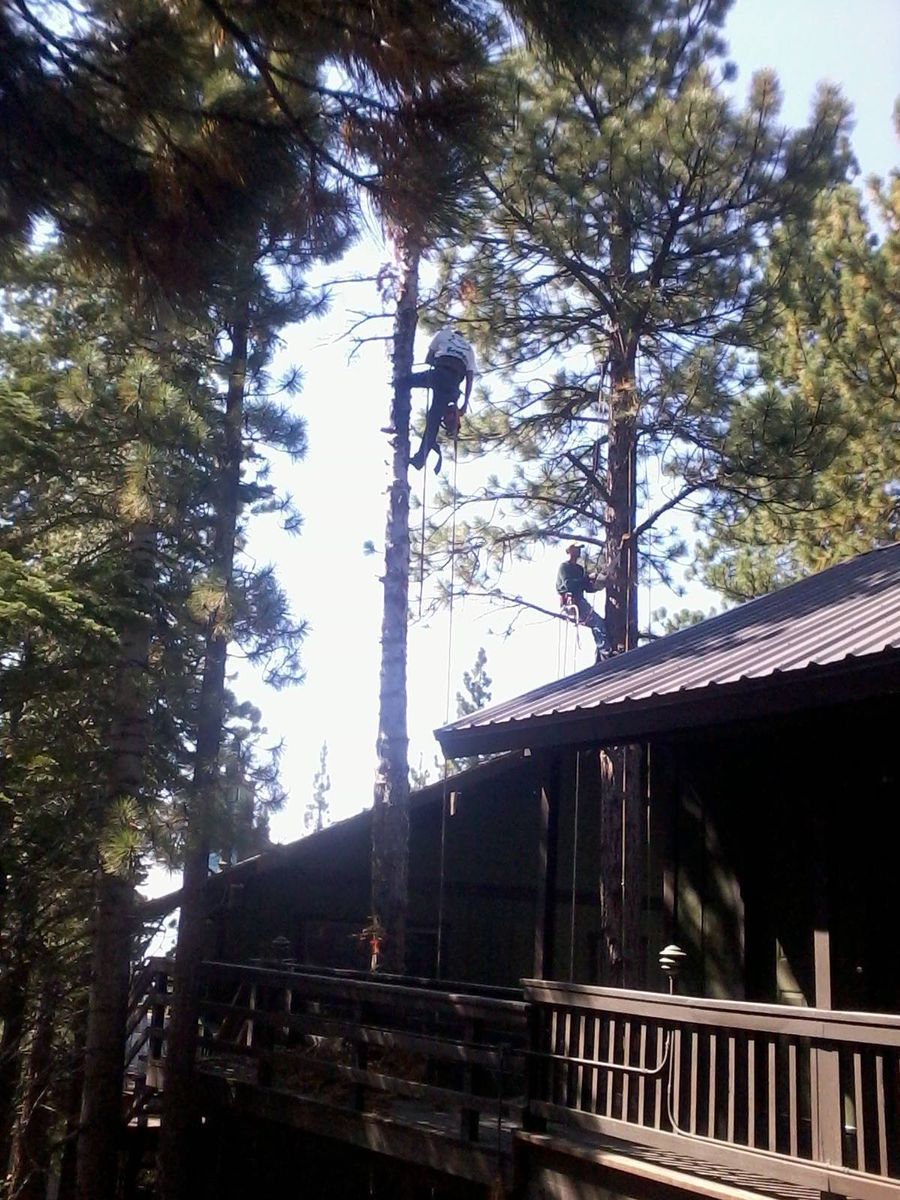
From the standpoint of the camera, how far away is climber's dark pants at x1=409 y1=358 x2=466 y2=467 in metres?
11.3

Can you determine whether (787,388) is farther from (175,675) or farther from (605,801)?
(175,675)

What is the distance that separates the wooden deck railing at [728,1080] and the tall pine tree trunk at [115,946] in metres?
4.88

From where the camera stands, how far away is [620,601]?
550 inches

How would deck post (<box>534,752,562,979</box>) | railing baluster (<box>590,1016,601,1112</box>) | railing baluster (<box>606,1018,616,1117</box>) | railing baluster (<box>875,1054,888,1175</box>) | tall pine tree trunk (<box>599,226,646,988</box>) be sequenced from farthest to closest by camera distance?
tall pine tree trunk (<box>599,226,646,988</box>)
deck post (<box>534,752,562,979</box>)
railing baluster (<box>590,1016,601,1112</box>)
railing baluster (<box>606,1018,616,1117</box>)
railing baluster (<box>875,1054,888,1175</box>)

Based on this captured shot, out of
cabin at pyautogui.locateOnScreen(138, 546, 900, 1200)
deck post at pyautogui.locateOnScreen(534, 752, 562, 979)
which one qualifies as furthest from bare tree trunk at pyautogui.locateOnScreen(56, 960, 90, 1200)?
deck post at pyautogui.locateOnScreen(534, 752, 562, 979)

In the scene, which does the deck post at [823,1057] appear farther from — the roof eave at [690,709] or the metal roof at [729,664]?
the metal roof at [729,664]

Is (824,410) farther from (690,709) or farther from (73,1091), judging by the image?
(73,1091)

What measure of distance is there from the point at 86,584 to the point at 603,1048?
23.2 ft

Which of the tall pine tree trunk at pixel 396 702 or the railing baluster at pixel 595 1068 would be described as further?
the tall pine tree trunk at pixel 396 702

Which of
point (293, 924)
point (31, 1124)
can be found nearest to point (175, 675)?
point (293, 924)

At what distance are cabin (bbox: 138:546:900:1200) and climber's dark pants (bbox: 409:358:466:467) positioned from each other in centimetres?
350

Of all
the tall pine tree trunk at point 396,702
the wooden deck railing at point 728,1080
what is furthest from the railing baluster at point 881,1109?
the tall pine tree trunk at point 396,702

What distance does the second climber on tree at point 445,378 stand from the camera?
11.2m

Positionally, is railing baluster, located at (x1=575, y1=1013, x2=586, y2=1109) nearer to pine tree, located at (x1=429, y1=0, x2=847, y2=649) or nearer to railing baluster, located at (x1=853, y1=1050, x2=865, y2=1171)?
railing baluster, located at (x1=853, y1=1050, x2=865, y2=1171)
